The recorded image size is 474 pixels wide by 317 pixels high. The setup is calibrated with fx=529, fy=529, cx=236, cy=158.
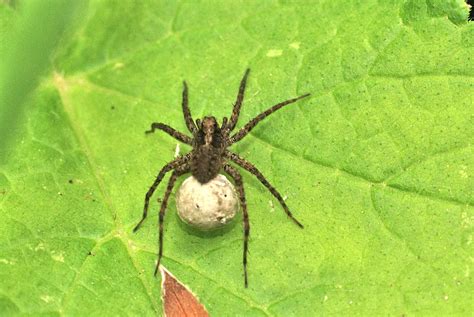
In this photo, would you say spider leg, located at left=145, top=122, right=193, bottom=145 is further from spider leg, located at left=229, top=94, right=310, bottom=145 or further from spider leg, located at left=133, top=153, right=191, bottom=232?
spider leg, located at left=229, top=94, right=310, bottom=145

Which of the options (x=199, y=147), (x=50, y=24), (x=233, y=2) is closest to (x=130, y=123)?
(x=199, y=147)

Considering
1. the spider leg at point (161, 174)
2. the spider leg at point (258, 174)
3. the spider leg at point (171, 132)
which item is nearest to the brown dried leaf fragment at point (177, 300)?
the spider leg at point (161, 174)

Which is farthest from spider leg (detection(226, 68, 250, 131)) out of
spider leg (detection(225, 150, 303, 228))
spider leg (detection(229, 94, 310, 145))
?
spider leg (detection(225, 150, 303, 228))

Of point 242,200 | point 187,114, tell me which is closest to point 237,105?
point 187,114

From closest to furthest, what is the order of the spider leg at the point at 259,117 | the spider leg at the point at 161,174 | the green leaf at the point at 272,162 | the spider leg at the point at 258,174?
the green leaf at the point at 272,162, the spider leg at the point at 258,174, the spider leg at the point at 161,174, the spider leg at the point at 259,117

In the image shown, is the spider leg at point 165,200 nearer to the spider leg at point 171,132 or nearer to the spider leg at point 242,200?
the spider leg at point 171,132

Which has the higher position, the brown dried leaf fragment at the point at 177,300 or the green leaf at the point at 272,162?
the green leaf at the point at 272,162

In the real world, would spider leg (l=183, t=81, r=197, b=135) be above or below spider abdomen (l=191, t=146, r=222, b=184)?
above
